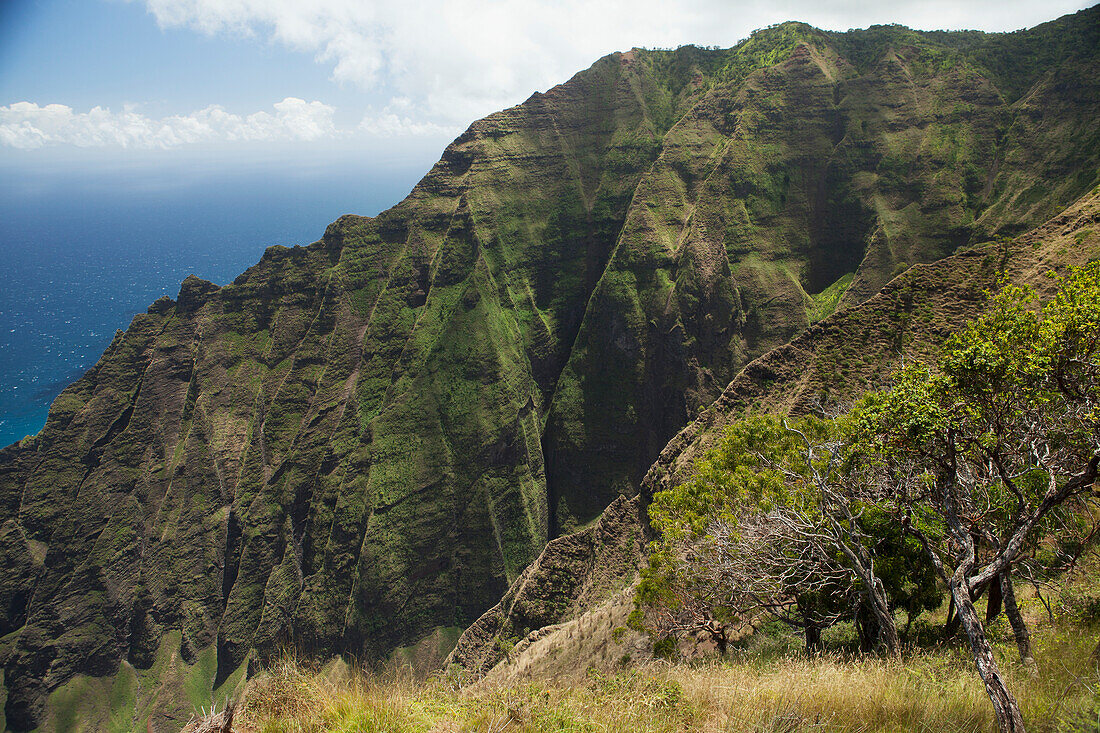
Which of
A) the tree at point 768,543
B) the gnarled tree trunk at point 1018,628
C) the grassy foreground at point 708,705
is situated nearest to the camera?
the grassy foreground at point 708,705

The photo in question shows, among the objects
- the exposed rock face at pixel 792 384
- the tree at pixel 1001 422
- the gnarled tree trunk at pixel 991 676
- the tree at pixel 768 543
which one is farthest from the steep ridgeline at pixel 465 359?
the gnarled tree trunk at pixel 991 676


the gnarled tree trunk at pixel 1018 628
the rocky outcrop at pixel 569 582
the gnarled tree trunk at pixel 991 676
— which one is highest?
the gnarled tree trunk at pixel 991 676

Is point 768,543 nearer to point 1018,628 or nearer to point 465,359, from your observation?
point 1018,628

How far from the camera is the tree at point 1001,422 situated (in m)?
9.53

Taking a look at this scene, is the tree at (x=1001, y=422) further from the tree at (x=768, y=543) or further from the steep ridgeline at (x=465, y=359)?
the steep ridgeline at (x=465, y=359)

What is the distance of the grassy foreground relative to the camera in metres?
7.54

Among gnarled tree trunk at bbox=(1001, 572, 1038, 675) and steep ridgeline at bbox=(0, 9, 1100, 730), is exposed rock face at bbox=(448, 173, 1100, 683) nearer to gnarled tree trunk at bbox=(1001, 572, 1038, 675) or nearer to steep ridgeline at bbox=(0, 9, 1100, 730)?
gnarled tree trunk at bbox=(1001, 572, 1038, 675)

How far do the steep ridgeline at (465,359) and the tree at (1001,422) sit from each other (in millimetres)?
65111

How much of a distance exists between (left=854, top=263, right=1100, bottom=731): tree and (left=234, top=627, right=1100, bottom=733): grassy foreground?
3.80ft

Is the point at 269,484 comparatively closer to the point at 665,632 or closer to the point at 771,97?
the point at 665,632

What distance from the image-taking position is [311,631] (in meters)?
68.1

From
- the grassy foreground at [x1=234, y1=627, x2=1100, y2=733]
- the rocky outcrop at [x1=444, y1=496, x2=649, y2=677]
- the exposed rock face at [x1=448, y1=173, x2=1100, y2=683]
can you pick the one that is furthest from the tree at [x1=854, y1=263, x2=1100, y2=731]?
the rocky outcrop at [x1=444, y1=496, x2=649, y2=677]

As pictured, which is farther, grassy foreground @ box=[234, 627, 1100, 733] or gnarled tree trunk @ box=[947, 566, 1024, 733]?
grassy foreground @ box=[234, 627, 1100, 733]

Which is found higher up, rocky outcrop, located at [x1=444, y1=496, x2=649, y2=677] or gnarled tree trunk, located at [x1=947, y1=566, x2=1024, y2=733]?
gnarled tree trunk, located at [x1=947, y1=566, x2=1024, y2=733]
